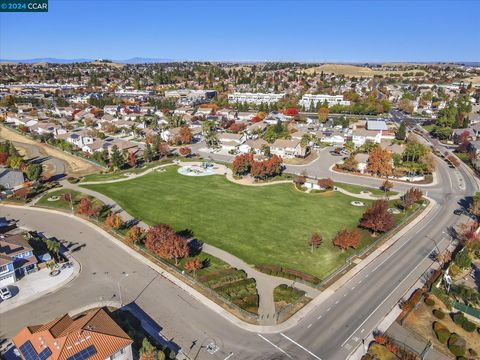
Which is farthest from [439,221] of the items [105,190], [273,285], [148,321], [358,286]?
[105,190]

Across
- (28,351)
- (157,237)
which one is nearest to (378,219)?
(157,237)

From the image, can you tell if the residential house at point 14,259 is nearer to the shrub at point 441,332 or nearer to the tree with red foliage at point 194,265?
the tree with red foliage at point 194,265

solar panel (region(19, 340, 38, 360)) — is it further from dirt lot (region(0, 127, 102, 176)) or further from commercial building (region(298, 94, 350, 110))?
commercial building (region(298, 94, 350, 110))

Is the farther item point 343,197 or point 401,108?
point 401,108

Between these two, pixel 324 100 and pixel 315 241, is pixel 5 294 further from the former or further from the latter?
pixel 324 100

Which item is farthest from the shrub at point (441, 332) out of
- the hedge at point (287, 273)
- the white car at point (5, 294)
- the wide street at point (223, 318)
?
the white car at point (5, 294)

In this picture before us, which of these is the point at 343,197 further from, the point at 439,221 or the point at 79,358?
the point at 79,358

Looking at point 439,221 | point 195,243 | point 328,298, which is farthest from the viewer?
point 439,221
